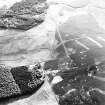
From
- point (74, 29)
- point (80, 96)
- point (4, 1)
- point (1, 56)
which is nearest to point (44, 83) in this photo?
point (80, 96)

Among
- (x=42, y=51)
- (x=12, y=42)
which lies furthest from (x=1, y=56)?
(x=42, y=51)

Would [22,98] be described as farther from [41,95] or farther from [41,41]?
[41,41]

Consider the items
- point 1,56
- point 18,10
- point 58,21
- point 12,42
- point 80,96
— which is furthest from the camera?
point 18,10

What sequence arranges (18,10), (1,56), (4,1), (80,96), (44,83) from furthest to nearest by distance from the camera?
(4,1) → (18,10) → (1,56) → (44,83) → (80,96)

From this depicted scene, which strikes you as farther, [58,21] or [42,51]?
[58,21]

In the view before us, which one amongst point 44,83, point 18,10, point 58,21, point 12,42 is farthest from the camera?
point 18,10

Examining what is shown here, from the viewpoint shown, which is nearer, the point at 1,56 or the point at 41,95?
the point at 41,95

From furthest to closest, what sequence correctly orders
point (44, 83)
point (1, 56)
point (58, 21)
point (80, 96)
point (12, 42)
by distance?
1. point (58, 21)
2. point (12, 42)
3. point (1, 56)
4. point (44, 83)
5. point (80, 96)

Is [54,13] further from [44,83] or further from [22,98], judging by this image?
[22,98]
